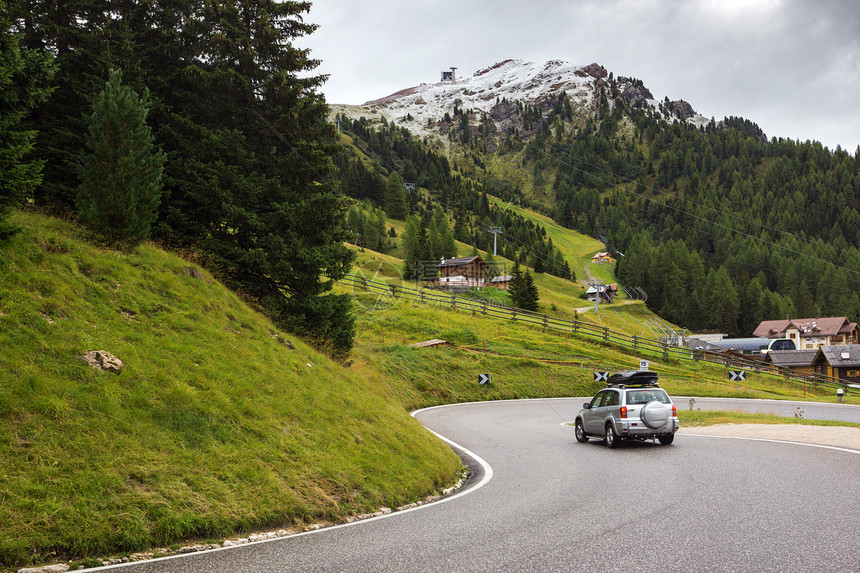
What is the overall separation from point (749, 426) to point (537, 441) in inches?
317

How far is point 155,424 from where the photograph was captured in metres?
7.70

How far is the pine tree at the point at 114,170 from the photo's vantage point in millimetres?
13617

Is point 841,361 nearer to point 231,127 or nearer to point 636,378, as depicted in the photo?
point 636,378

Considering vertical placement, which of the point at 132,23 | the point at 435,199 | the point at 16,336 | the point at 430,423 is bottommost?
the point at 430,423

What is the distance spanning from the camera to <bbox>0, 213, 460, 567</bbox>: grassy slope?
5.96 meters

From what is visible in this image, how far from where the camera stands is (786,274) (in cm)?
14575

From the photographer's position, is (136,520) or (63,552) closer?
(63,552)

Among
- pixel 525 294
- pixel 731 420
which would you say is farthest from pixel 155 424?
pixel 525 294

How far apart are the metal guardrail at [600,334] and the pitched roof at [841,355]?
17914 millimetres

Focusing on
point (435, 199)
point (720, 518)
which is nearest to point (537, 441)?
point (720, 518)

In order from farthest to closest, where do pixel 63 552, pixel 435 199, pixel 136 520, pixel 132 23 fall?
1. pixel 435 199
2. pixel 132 23
3. pixel 136 520
4. pixel 63 552

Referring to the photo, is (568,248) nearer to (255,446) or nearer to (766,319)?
(766,319)

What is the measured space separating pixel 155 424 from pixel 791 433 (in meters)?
16.8

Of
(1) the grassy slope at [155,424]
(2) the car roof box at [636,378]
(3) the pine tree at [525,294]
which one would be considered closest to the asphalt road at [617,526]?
(1) the grassy slope at [155,424]
